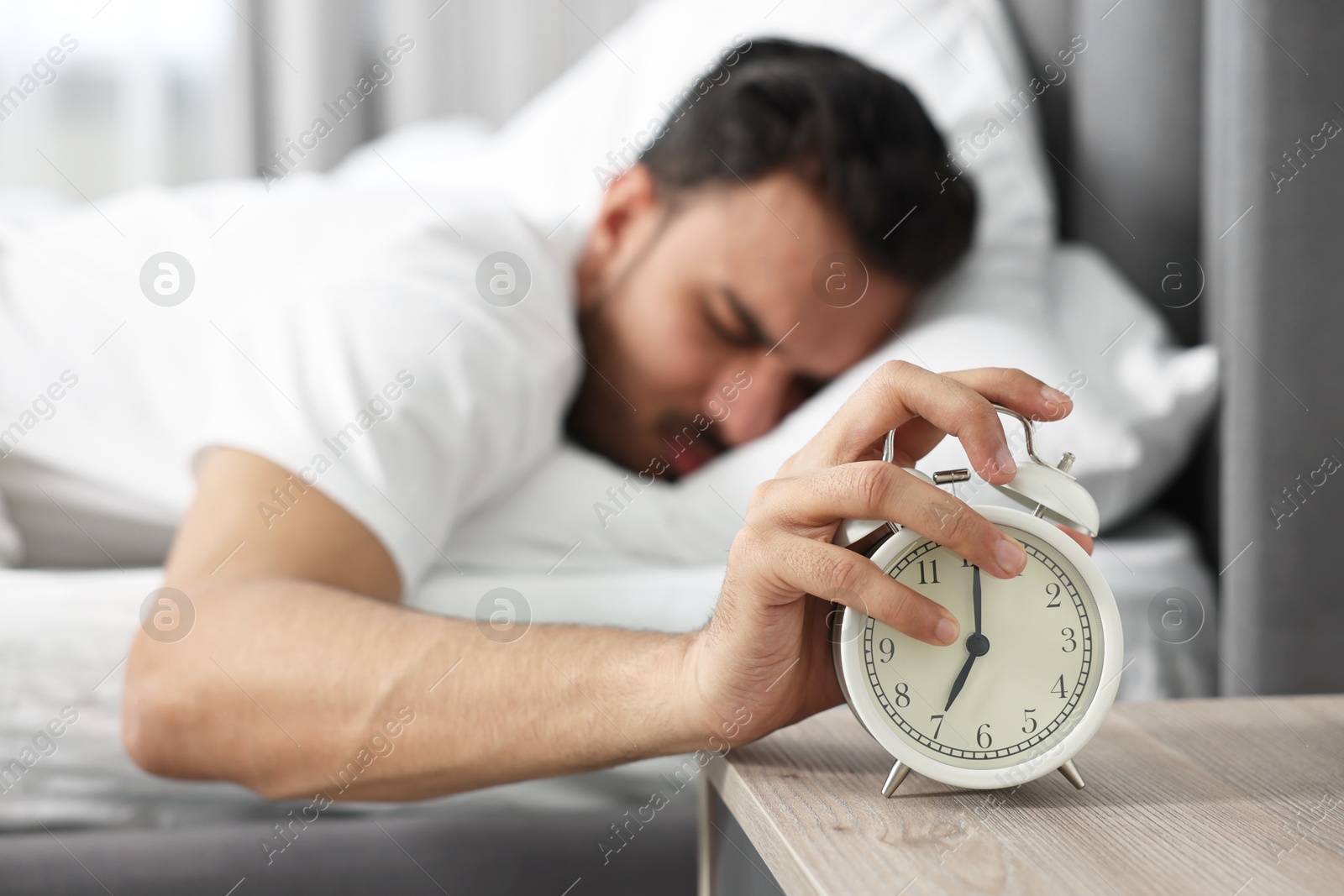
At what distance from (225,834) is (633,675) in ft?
1.51

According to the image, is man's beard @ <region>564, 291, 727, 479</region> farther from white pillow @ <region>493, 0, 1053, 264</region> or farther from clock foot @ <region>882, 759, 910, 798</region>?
clock foot @ <region>882, 759, 910, 798</region>

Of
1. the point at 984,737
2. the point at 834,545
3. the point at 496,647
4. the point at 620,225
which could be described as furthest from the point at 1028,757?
the point at 620,225

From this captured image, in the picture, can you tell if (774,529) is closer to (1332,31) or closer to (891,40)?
(1332,31)

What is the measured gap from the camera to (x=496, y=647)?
25.0 inches

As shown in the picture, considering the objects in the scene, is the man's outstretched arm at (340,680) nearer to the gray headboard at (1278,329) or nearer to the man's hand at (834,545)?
the man's hand at (834,545)

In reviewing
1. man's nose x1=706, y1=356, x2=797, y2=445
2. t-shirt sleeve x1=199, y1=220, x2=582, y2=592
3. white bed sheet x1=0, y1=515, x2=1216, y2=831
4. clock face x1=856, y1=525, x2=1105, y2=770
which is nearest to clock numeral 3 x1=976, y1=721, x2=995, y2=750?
clock face x1=856, y1=525, x2=1105, y2=770

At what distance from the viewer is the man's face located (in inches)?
41.9

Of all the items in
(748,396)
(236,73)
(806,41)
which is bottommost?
(748,396)

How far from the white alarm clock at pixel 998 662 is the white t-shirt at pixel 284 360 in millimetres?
494

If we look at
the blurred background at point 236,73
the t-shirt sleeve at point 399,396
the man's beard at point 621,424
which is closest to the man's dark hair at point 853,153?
the man's beard at point 621,424

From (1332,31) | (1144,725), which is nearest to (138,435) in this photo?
(1144,725)

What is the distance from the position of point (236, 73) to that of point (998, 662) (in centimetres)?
186

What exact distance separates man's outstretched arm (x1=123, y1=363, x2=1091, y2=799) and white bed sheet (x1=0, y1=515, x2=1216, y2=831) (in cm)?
11

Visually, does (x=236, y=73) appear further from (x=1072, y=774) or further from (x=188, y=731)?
(x=1072, y=774)
